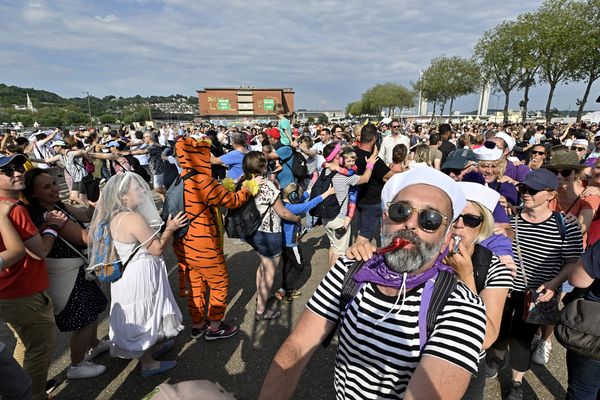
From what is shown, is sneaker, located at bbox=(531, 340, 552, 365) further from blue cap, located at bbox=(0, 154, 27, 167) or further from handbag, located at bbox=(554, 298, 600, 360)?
blue cap, located at bbox=(0, 154, 27, 167)

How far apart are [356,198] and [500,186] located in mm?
1793

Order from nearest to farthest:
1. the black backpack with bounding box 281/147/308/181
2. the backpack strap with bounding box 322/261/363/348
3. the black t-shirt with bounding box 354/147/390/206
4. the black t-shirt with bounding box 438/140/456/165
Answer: the backpack strap with bounding box 322/261/363/348, the black t-shirt with bounding box 354/147/390/206, the black backpack with bounding box 281/147/308/181, the black t-shirt with bounding box 438/140/456/165

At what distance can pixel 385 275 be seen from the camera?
4.25ft

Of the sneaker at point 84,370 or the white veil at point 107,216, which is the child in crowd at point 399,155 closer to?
the white veil at point 107,216

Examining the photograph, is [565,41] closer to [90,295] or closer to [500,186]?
[500,186]

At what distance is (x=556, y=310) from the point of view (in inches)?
96.9

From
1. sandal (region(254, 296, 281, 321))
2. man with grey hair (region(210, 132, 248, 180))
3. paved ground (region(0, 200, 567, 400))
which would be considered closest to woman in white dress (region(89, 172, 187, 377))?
paved ground (region(0, 200, 567, 400))

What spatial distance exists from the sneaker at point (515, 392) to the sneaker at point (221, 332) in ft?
9.07

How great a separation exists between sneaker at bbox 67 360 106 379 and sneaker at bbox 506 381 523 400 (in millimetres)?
3810

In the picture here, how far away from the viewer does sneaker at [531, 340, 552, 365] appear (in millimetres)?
3004

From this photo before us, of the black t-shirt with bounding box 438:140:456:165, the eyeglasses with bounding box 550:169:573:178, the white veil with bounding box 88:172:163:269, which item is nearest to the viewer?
the white veil with bounding box 88:172:163:269

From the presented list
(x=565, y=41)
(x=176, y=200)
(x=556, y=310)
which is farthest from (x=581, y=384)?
(x=565, y=41)

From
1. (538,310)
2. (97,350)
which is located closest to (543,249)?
(538,310)

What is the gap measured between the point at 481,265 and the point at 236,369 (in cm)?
253
